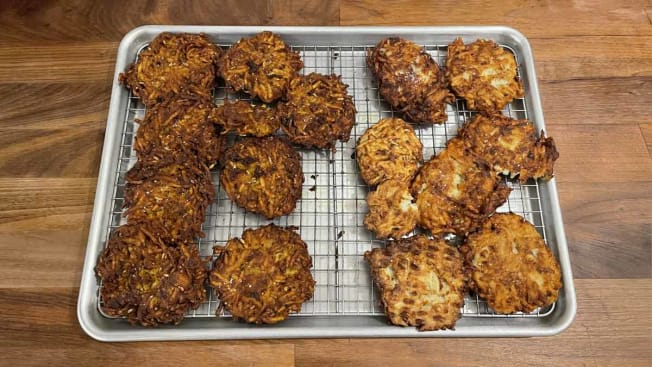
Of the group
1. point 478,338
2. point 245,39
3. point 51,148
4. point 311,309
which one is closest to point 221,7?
point 245,39

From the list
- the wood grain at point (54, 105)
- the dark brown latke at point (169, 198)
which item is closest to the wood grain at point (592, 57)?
the dark brown latke at point (169, 198)

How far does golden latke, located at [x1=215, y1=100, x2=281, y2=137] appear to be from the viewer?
2.37 meters

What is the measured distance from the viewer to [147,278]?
2.10 m

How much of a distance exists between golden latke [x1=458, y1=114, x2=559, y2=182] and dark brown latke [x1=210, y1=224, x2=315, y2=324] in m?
1.03

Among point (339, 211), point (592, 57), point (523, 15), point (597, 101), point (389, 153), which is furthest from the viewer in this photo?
point (523, 15)

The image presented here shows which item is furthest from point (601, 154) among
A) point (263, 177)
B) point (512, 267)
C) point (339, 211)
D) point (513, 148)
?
point (263, 177)

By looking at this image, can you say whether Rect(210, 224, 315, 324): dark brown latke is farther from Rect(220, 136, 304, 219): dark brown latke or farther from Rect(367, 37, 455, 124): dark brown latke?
Rect(367, 37, 455, 124): dark brown latke

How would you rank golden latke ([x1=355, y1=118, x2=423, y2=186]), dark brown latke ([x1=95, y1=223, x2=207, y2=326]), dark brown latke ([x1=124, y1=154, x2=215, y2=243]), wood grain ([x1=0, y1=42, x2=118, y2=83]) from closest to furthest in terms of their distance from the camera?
dark brown latke ([x1=95, y1=223, x2=207, y2=326]) → dark brown latke ([x1=124, y1=154, x2=215, y2=243]) → golden latke ([x1=355, y1=118, x2=423, y2=186]) → wood grain ([x1=0, y1=42, x2=118, y2=83])

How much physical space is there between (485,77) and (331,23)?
0.99 metres

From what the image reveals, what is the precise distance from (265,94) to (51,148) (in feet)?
3.91

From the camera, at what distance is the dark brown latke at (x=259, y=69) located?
2479 mm

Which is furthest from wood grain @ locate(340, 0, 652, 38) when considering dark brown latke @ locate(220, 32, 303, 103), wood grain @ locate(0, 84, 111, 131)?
wood grain @ locate(0, 84, 111, 131)

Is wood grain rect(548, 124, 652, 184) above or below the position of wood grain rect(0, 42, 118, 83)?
below

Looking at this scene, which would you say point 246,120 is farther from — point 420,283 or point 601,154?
point 601,154
